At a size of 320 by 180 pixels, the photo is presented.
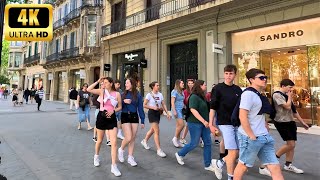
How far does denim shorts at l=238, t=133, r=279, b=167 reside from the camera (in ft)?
11.4

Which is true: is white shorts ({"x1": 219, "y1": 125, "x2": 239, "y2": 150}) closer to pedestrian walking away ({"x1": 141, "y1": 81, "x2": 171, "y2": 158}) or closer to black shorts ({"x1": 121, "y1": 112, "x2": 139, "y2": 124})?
black shorts ({"x1": 121, "y1": 112, "x2": 139, "y2": 124})

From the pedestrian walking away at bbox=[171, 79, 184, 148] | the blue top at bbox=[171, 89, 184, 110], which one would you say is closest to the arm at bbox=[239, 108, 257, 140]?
the pedestrian walking away at bbox=[171, 79, 184, 148]

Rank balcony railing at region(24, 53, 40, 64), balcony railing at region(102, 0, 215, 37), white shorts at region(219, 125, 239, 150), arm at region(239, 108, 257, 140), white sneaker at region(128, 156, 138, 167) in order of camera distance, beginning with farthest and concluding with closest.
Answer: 1. balcony railing at region(24, 53, 40, 64)
2. balcony railing at region(102, 0, 215, 37)
3. white sneaker at region(128, 156, 138, 167)
4. white shorts at region(219, 125, 239, 150)
5. arm at region(239, 108, 257, 140)

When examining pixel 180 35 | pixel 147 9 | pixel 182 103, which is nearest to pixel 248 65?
pixel 180 35

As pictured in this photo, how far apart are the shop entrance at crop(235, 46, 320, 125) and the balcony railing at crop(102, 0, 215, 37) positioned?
3869 millimetres

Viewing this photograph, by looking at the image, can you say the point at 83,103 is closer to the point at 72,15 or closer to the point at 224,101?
the point at 224,101

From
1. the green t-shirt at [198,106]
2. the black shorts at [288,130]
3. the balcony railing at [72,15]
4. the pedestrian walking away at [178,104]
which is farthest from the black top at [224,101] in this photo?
the balcony railing at [72,15]

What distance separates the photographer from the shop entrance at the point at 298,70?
1074cm

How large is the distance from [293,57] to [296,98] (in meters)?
1.67

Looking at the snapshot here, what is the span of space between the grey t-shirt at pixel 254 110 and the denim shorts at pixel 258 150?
0.09 meters

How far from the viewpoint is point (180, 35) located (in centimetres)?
1575

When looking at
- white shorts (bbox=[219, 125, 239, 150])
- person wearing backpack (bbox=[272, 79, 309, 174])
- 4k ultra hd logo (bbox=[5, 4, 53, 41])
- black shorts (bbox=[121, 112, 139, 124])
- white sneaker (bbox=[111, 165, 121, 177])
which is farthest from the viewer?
black shorts (bbox=[121, 112, 139, 124])

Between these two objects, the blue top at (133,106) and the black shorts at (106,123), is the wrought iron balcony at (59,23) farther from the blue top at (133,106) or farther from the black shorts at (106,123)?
the black shorts at (106,123)

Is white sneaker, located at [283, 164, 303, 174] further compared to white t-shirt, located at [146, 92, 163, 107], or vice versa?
white t-shirt, located at [146, 92, 163, 107]
